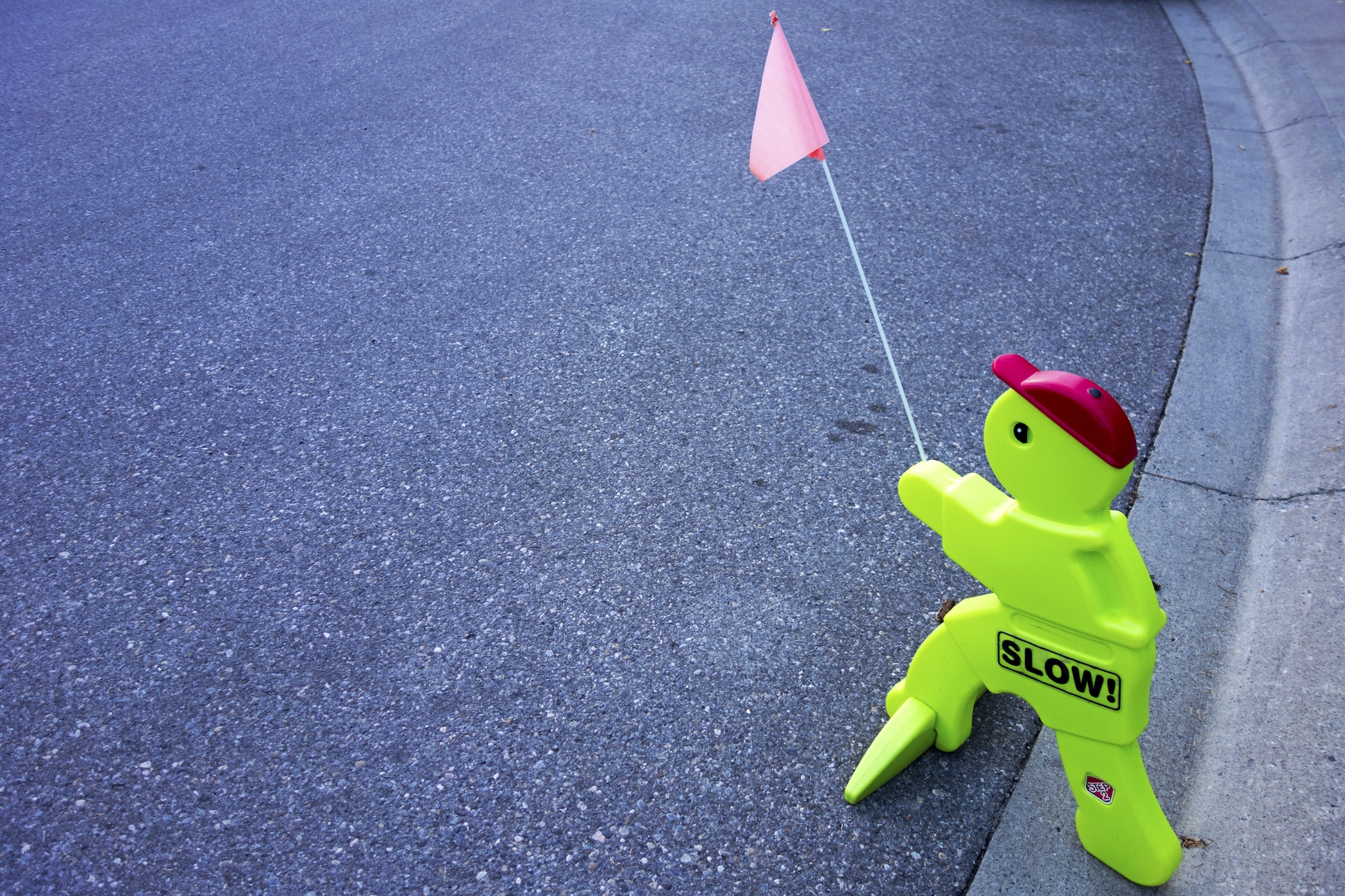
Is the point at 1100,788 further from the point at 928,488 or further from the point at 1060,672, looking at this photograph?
the point at 928,488

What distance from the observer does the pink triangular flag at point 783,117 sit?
95.2 inches

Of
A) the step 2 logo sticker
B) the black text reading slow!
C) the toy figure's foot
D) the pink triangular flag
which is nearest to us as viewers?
the black text reading slow!

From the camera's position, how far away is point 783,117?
2438 millimetres

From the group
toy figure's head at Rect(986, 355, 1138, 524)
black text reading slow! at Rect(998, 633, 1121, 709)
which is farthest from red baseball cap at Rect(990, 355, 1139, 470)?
black text reading slow! at Rect(998, 633, 1121, 709)

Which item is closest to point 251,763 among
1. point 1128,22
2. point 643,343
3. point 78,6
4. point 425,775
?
point 425,775

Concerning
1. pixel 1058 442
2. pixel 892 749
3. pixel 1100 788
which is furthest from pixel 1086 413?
pixel 892 749

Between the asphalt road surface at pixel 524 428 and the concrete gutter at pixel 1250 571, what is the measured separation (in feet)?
0.48

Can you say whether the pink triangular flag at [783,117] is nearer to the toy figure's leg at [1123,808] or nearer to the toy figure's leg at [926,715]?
the toy figure's leg at [926,715]

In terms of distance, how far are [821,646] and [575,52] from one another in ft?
17.9

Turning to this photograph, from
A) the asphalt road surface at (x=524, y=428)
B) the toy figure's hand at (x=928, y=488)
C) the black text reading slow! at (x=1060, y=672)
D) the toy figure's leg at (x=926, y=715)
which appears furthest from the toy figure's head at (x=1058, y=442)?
the asphalt road surface at (x=524, y=428)

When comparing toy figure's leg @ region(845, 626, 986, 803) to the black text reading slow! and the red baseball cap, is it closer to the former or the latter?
the black text reading slow!

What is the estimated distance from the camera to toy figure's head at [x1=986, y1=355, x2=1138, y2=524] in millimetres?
1672

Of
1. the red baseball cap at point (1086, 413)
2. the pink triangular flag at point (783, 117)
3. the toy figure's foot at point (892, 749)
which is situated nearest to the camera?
the red baseball cap at point (1086, 413)

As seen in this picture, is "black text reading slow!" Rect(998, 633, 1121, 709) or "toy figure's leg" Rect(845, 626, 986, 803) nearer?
"black text reading slow!" Rect(998, 633, 1121, 709)
